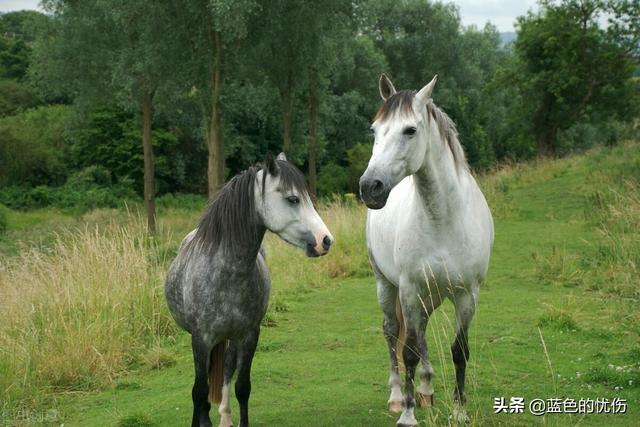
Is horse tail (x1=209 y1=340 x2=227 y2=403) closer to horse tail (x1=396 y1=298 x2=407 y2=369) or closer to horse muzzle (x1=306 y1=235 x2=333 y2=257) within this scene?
horse muzzle (x1=306 y1=235 x2=333 y2=257)

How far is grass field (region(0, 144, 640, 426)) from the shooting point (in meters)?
5.39

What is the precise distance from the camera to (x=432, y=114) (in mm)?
4621

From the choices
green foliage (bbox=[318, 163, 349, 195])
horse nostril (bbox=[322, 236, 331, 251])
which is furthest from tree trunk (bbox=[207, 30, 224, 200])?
green foliage (bbox=[318, 163, 349, 195])

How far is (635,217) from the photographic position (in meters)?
9.80

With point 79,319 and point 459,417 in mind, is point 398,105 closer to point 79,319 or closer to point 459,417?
point 459,417

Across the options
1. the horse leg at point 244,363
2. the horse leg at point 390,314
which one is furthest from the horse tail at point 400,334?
the horse leg at point 244,363

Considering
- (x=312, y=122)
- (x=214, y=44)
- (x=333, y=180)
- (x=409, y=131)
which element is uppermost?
(x=214, y=44)

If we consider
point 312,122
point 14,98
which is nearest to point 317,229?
point 312,122

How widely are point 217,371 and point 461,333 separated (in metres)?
1.75

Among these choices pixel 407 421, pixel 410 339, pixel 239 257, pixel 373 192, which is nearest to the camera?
pixel 373 192

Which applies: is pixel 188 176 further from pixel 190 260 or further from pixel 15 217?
pixel 190 260

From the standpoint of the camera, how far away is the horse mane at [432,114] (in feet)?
14.2

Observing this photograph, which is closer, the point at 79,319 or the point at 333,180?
the point at 79,319

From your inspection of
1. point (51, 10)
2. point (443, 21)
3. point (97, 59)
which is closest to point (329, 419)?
point (97, 59)
